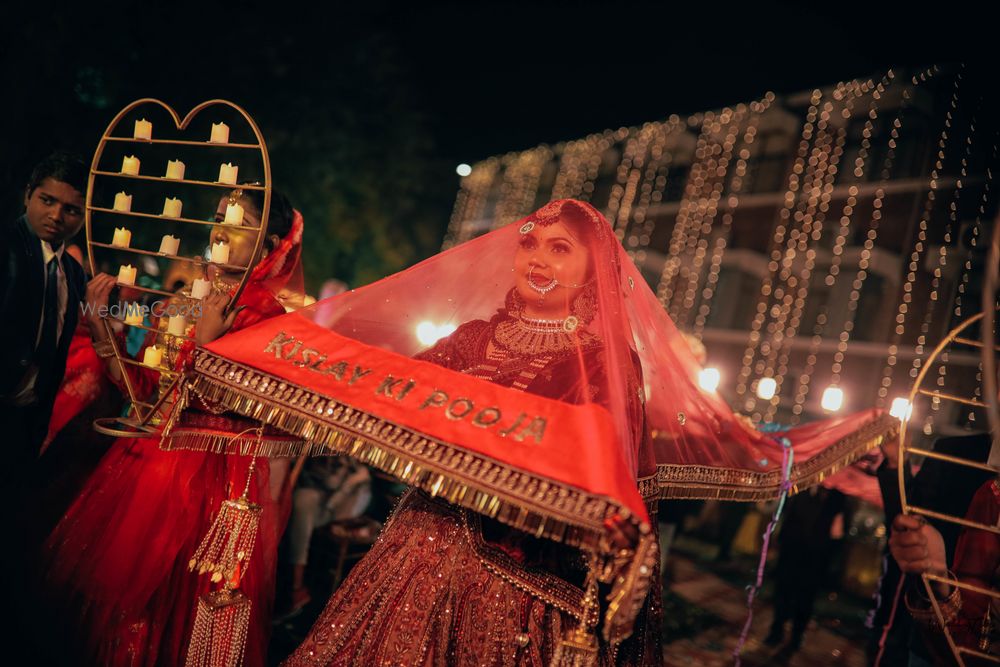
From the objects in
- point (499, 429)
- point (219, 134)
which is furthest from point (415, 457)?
point (219, 134)

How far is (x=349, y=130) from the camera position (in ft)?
41.0

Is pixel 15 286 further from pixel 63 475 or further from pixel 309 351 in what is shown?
pixel 309 351

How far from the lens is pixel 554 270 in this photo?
2396 mm

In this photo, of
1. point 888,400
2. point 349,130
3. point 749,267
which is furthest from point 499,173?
point 888,400

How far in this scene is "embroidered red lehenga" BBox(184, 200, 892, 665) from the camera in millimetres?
1845

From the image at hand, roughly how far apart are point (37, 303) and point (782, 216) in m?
13.4

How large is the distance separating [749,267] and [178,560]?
45.0 ft

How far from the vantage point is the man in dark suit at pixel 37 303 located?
2891 millimetres

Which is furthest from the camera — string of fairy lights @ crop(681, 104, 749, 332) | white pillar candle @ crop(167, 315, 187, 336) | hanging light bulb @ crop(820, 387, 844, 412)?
string of fairy lights @ crop(681, 104, 749, 332)

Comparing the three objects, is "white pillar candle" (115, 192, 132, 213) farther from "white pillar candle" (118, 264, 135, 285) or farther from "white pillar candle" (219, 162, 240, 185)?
"white pillar candle" (219, 162, 240, 185)

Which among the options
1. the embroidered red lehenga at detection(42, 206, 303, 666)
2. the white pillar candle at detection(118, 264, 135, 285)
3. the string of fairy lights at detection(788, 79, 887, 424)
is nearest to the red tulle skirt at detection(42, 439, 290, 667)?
the embroidered red lehenga at detection(42, 206, 303, 666)

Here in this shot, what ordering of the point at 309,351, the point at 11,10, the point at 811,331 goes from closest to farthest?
the point at 309,351 < the point at 11,10 < the point at 811,331

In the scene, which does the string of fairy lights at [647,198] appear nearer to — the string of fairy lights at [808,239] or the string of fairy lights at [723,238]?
the string of fairy lights at [723,238]

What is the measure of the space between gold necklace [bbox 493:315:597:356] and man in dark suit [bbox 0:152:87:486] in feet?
7.23
